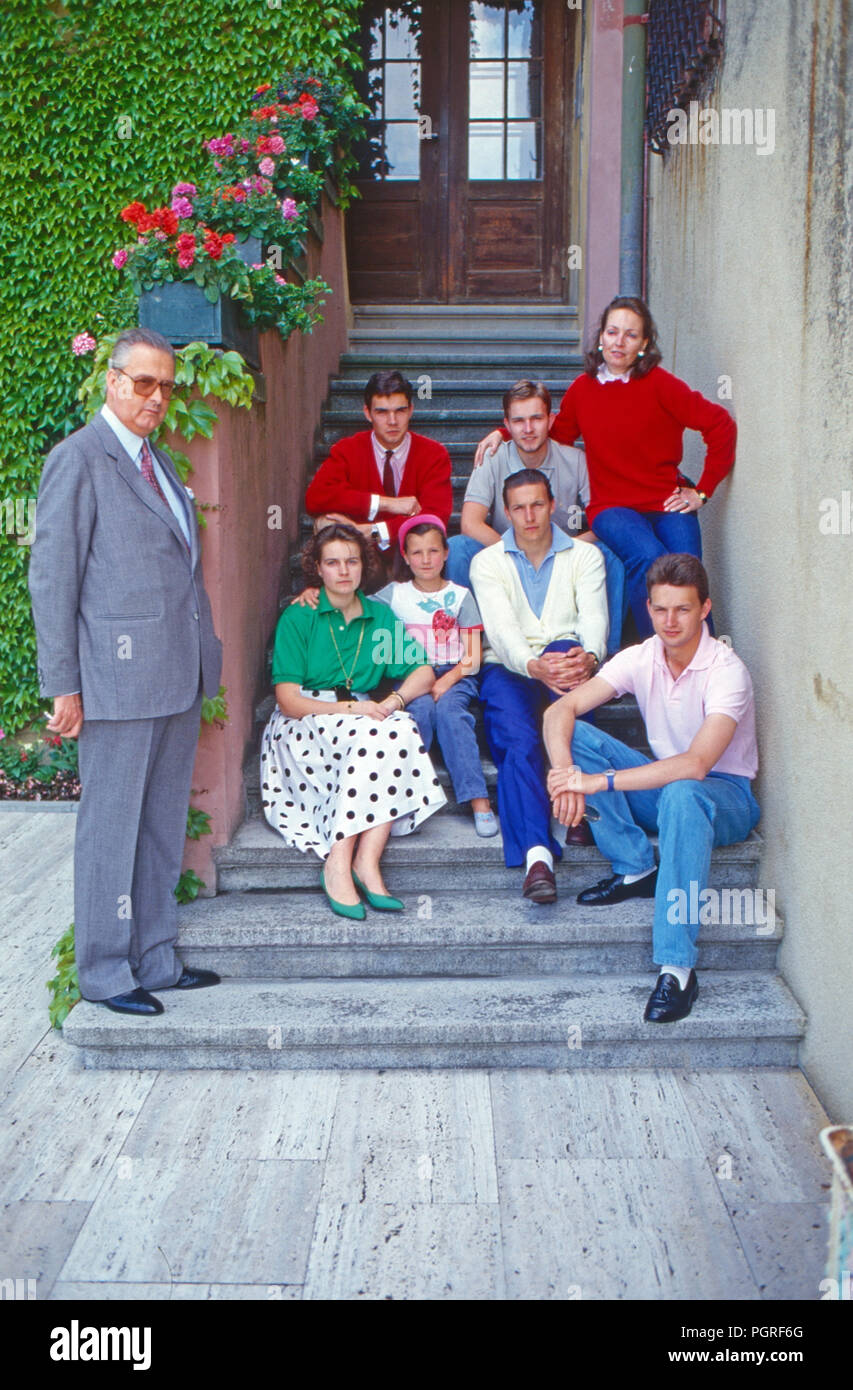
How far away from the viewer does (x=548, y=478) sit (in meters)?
4.02

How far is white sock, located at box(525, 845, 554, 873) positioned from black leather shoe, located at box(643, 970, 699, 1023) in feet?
1.48

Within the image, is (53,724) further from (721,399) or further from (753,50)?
(753,50)

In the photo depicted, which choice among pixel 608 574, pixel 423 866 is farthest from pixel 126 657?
pixel 608 574

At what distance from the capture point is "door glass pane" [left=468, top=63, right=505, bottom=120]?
7.04 m

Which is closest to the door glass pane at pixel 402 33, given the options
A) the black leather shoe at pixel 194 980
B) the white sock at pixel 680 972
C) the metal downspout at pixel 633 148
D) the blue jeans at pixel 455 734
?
the metal downspout at pixel 633 148

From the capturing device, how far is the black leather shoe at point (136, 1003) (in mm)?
2906

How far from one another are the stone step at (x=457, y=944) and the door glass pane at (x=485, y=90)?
18.6ft

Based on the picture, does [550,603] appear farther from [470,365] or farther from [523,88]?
[523,88]

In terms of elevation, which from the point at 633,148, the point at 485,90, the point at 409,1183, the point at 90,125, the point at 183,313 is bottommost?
the point at 409,1183

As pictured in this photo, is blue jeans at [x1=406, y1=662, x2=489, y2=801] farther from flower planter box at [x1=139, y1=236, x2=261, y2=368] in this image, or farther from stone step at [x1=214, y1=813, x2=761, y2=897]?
flower planter box at [x1=139, y1=236, x2=261, y2=368]

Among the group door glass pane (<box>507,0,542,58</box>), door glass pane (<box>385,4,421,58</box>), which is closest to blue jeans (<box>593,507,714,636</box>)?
door glass pane (<box>507,0,542,58</box>)

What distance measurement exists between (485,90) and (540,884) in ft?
18.7

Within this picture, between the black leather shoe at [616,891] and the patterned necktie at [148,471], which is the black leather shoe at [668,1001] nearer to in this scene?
the black leather shoe at [616,891]
